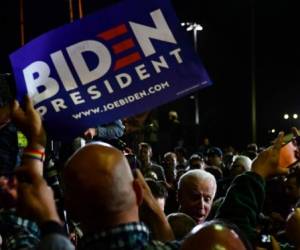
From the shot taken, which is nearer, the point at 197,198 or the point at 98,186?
the point at 98,186

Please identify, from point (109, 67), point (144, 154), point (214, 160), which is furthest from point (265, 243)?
point (214, 160)

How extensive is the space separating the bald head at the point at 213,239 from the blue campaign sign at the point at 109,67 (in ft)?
4.45

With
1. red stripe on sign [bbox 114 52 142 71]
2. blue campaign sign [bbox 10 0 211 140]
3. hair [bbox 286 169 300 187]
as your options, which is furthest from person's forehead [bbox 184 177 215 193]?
red stripe on sign [bbox 114 52 142 71]

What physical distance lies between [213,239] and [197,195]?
282 cm

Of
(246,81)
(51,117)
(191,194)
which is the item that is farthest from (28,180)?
(246,81)

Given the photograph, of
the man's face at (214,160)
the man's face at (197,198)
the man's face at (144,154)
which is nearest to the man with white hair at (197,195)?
the man's face at (197,198)

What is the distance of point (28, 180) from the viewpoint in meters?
1.98

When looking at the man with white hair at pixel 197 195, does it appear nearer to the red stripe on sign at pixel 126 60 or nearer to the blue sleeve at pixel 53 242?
the red stripe on sign at pixel 126 60

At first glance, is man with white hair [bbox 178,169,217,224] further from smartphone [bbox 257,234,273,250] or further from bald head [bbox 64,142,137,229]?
bald head [bbox 64,142,137,229]

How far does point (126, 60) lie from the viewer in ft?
11.1

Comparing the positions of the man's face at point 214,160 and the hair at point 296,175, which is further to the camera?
the man's face at point 214,160

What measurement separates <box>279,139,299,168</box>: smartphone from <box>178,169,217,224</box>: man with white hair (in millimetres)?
1420

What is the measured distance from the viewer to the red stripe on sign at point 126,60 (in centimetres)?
340

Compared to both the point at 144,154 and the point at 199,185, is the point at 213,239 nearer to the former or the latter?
the point at 199,185
